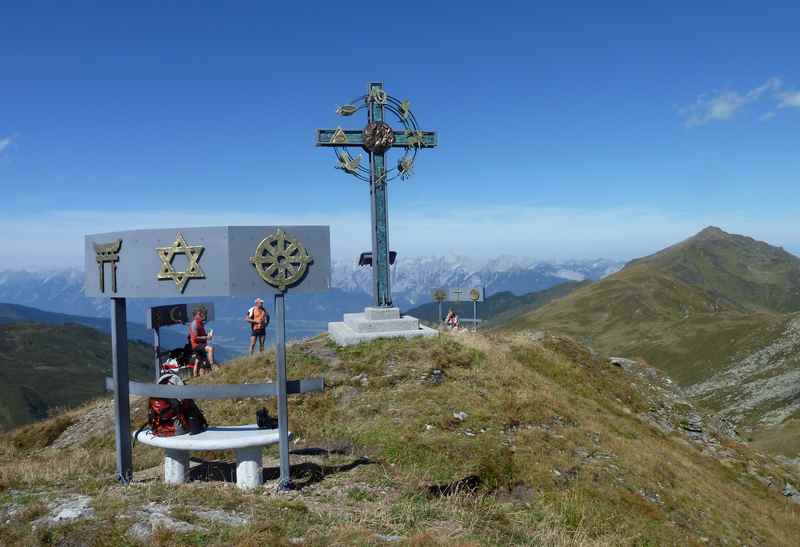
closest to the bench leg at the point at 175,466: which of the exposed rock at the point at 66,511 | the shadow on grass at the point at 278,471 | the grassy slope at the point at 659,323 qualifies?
the shadow on grass at the point at 278,471

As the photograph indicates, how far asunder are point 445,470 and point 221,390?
494 cm

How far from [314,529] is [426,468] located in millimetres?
4460

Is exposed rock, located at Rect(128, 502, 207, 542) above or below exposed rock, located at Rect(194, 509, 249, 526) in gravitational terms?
above

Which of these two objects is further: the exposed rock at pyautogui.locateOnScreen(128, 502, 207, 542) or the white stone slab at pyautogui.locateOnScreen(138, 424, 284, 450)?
the white stone slab at pyautogui.locateOnScreen(138, 424, 284, 450)

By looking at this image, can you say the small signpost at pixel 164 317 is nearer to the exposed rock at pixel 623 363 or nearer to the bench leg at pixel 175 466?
the bench leg at pixel 175 466

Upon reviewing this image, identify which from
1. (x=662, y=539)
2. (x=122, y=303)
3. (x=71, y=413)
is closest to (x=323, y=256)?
(x=122, y=303)

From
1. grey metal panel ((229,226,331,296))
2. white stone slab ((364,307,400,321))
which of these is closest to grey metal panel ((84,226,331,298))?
grey metal panel ((229,226,331,296))

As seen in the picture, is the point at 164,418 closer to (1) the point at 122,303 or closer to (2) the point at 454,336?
(1) the point at 122,303

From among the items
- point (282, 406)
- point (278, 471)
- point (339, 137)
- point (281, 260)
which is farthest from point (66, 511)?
point (339, 137)

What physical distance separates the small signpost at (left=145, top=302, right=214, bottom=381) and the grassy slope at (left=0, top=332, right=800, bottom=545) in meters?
2.67

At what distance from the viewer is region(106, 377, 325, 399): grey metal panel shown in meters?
9.80

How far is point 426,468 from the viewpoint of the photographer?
11781 millimetres

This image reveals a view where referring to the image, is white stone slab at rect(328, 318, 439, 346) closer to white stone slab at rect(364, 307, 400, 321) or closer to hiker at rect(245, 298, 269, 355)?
white stone slab at rect(364, 307, 400, 321)

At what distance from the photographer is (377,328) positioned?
71.3 ft
